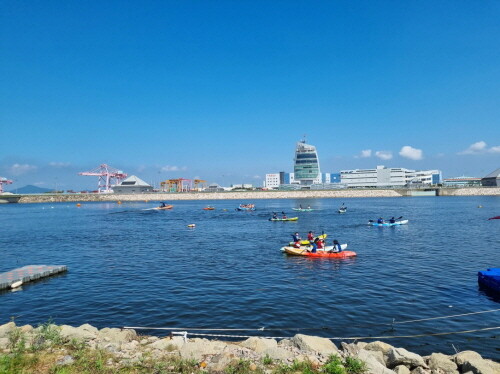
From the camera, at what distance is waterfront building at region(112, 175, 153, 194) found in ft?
552

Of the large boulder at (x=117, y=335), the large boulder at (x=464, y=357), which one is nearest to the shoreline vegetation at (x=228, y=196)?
A: the large boulder at (x=117, y=335)

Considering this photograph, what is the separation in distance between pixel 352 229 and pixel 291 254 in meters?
20.1

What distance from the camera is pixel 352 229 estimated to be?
1797 inches

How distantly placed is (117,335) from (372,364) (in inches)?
324

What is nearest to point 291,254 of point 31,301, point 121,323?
point 121,323

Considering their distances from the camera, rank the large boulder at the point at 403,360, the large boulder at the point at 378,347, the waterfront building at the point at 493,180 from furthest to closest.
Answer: the waterfront building at the point at 493,180
the large boulder at the point at 378,347
the large boulder at the point at 403,360

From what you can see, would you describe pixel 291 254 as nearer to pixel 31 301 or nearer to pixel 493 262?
pixel 493 262

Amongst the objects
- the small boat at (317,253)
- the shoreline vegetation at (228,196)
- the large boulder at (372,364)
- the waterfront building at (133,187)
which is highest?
the waterfront building at (133,187)

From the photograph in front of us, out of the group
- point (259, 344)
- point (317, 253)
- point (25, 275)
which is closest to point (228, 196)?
point (317, 253)

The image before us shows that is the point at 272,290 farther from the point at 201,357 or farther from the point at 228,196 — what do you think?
the point at 228,196

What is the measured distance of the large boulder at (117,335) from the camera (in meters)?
10.9

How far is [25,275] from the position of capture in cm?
2227

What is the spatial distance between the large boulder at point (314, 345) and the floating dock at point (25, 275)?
19.7m

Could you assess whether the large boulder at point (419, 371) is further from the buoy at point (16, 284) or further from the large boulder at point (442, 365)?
the buoy at point (16, 284)
